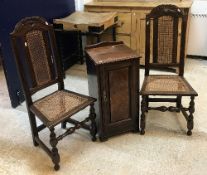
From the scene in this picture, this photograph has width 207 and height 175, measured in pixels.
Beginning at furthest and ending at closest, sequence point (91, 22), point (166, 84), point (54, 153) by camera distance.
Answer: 1. point (91, 22)
2. point (166, 84)
3. point (54, 153)

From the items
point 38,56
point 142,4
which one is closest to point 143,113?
point 38,56

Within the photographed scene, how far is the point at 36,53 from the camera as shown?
219 cm

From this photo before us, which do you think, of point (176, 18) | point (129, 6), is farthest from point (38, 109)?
point (129, 6)

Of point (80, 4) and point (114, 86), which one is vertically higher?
point (80, 4)

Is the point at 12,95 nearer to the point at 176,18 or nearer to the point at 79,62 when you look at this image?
the point at 79,62

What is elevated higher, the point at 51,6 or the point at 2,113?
the point at 51,6

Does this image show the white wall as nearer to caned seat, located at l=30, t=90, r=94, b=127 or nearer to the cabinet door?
caned seat, located at l=30, t=90, r=94, b=127

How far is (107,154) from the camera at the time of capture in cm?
224

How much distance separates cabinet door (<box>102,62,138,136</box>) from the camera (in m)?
2.15

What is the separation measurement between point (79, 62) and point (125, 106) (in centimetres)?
188

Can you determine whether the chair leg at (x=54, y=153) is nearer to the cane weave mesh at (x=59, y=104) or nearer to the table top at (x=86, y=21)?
the cane weave mesh at (x=59, y=104)

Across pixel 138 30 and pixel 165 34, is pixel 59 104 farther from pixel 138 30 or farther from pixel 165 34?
pixel 138 30

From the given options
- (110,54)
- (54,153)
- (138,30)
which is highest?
(110,54)

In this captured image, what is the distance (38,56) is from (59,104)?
0.40 metres
